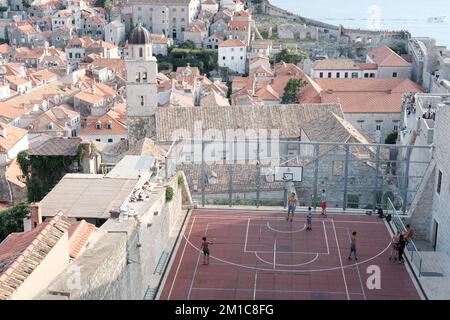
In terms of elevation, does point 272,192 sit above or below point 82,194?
below

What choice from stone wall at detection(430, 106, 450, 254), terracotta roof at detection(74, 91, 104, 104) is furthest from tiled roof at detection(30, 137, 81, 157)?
terracotta roof at detection(74, 91, 104, 104)

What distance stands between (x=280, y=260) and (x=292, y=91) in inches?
1288

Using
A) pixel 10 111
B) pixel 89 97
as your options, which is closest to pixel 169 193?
pixel 10 111

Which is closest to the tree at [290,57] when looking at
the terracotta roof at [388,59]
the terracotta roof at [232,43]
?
the terracotta roof at [232,43]

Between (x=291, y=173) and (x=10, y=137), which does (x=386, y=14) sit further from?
(x=291, y=173)

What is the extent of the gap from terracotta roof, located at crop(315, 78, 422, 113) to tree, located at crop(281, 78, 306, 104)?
1797 mm

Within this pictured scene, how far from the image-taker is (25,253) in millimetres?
9734

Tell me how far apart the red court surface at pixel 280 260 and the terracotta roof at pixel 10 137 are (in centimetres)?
2752

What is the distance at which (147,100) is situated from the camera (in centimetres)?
3067

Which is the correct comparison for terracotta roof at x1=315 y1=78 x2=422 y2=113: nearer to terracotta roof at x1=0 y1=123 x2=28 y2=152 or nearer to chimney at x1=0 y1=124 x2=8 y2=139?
terracotta roof at x1=0 y1=123 x2=28 y2=152

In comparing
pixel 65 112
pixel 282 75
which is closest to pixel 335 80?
pixel 282 75

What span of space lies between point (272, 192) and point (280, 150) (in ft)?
17.6
